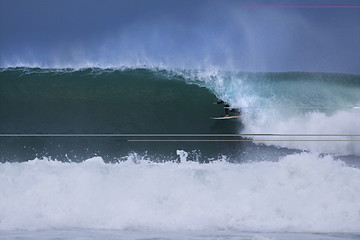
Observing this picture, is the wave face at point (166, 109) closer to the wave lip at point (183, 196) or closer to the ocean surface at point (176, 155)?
the ocean surface at point (176, 155)

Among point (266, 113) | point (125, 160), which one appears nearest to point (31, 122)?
point (125, 160)

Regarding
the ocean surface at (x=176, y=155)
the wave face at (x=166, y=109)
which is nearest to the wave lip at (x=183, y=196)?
the ocean surface at (x=176, y=155)

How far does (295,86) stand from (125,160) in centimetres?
372

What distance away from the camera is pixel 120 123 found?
22.1ft

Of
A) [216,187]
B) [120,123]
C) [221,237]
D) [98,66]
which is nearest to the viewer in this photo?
[221,237]

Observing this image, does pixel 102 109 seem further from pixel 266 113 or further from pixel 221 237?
pixel 221 237

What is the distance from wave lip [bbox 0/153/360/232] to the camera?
4445 mm

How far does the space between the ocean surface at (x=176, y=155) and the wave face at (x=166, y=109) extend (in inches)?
0.8

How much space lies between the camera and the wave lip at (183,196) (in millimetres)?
4445

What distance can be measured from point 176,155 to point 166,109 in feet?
3.98

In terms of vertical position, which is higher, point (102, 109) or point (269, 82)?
point (269, 82)

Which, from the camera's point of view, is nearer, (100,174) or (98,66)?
(100,174)

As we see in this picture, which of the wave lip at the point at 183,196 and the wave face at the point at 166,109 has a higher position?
the wave face at the point at 166,109

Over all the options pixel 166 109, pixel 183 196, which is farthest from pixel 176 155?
pixel 183 196
